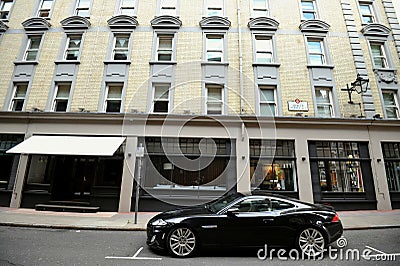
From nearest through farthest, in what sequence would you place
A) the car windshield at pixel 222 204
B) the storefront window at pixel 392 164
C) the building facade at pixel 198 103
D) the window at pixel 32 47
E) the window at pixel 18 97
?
1. the car windshield at pixel 222 204
2. the building facade at pixel 198 103
3. the storefront window at pixel 392 164
4. the window at pixel 18 97
5. the window at pixel 32 47

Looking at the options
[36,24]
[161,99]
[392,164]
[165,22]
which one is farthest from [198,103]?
[36,24]

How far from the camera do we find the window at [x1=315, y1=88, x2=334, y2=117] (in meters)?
11.8

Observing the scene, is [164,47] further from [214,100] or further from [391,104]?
[391,104]

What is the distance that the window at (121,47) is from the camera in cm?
1288

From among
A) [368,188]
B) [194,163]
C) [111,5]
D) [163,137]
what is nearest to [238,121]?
[194,163]

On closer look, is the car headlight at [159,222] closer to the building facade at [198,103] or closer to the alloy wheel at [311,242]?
the alloy wheel at [311,242]

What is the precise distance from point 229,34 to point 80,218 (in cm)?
1237

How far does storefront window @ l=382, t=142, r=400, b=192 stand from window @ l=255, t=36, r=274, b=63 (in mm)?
7804

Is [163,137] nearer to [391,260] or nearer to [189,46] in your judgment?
[189,46]

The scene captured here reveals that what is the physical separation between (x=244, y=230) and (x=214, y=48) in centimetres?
1078

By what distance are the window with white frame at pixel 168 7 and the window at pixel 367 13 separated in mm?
12171

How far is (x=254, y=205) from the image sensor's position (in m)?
5.34

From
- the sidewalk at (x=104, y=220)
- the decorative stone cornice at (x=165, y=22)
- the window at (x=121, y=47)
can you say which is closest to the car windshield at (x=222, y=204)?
the sidewalk at (x=104, y=220)

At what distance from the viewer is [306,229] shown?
5.13m
